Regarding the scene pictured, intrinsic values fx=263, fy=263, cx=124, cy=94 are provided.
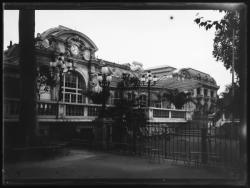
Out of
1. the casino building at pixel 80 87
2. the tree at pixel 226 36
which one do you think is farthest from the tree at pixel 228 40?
the casino building at pixel 80 87

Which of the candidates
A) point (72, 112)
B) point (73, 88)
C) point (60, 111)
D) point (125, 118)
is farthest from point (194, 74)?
point (73, 88)

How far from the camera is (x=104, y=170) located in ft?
20.2

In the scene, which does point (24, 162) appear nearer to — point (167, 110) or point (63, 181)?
point (63, 181)

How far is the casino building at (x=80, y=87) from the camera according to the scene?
9.98 m

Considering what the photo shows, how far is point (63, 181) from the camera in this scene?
15.6 feet

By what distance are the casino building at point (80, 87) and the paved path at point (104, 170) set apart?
8.85ft

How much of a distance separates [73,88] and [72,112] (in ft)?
8.07

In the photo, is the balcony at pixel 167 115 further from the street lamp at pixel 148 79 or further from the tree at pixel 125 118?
the tree at pixel 125 118

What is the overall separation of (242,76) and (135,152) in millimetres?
4678

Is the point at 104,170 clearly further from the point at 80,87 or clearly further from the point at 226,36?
the point at 80,87

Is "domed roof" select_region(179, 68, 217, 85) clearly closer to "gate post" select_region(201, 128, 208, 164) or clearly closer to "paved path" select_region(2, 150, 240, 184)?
Result: "gate post" select_region(201, 128, 208, 164)

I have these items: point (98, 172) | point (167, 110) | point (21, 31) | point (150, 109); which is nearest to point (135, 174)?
point (98, 172)

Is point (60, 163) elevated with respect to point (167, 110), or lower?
lower

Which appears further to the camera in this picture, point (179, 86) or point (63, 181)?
point (179, 86)
